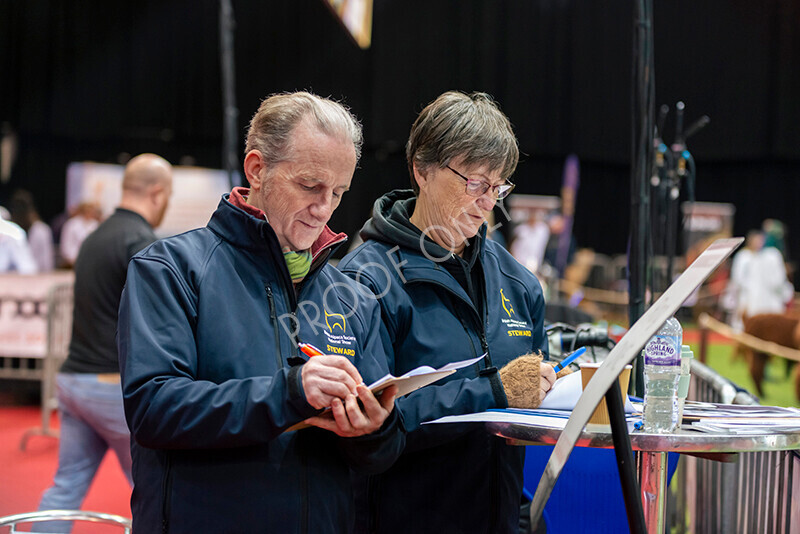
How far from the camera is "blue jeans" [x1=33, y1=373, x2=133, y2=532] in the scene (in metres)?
2.96

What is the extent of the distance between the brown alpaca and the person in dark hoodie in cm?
674

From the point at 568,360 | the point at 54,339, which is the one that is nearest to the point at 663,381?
the point at 568,360

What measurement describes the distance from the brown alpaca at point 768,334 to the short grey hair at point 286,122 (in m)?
7.33

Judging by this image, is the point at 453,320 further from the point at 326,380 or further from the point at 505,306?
the point at 326,380

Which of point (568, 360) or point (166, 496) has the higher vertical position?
point (568, 360)

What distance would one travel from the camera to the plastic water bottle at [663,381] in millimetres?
1654

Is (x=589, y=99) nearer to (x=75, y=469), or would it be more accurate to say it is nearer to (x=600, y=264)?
(x=600, y=264)

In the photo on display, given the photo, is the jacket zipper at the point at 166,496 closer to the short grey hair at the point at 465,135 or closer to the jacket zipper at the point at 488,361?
the jacket zipper at the point at 488,361

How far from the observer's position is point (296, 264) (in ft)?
5.03

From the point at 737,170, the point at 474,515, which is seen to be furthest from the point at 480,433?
the point at 737,170

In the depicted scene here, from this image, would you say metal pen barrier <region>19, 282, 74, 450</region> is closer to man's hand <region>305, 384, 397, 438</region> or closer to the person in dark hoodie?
the person in dark hoodie

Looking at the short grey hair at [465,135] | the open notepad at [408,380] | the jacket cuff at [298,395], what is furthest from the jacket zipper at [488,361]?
the jacket cuff at [298,395]

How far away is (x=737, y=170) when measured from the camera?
17.6m

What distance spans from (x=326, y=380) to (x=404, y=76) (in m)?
14.4
